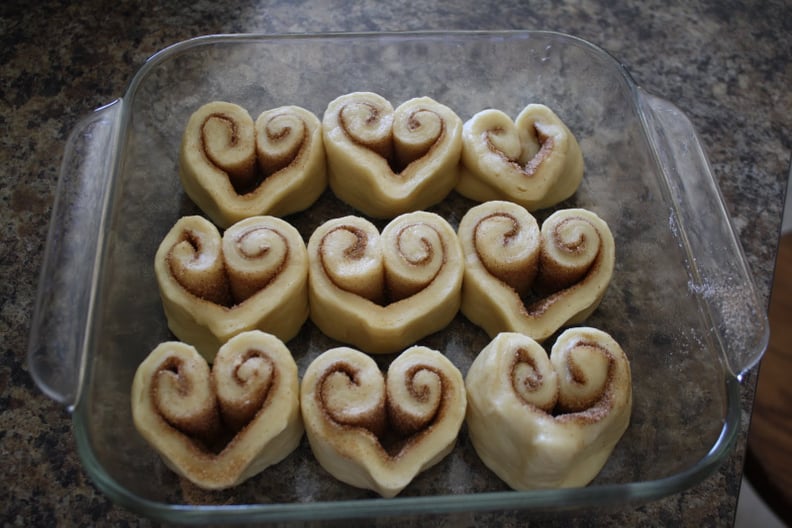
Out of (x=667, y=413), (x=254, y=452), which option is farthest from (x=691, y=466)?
(x=254, y=452)

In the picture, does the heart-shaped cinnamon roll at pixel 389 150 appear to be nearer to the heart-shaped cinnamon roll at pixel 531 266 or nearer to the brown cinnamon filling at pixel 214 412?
the heart-shaped cinnamon roll at pixel 531 266

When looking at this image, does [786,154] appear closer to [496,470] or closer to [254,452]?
[496,470]

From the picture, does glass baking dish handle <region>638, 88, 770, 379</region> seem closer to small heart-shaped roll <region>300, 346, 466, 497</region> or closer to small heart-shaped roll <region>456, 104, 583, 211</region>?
small heart-shaped roll <region>456, 104, 583, 211</region>

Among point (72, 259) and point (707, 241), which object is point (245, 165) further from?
point (707, 241)

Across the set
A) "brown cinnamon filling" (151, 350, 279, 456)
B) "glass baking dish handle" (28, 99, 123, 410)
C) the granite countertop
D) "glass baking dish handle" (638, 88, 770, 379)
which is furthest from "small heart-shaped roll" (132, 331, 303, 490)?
"glass baking dish handle" (638, 88, 770, 379)

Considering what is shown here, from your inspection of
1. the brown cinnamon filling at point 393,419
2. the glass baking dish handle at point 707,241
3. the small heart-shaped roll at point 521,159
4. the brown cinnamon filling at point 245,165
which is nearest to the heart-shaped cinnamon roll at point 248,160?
the brown cinnamon filling at point 245,165
